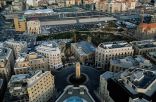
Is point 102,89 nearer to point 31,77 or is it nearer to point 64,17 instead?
point 31,77

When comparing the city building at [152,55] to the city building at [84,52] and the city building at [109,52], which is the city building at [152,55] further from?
the city building at [84,52]

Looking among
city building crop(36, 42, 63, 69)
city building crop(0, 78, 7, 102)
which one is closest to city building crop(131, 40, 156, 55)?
city building crop(36, 42, 63, 69)

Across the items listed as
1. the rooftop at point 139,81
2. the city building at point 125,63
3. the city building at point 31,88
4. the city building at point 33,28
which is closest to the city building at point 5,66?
the city building at point 31,88

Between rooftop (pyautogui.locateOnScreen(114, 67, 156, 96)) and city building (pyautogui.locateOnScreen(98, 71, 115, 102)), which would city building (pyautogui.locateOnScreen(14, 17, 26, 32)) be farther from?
rooftop (pyautogui.locateOnScreen(114, 67, 156, 96))

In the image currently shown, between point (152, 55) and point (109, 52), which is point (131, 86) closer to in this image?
point (109, 52)

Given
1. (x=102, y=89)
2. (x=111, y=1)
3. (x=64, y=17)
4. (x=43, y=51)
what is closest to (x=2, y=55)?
(x=43, y=51)

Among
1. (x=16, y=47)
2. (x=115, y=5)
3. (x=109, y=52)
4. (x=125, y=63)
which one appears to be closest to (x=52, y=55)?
(x=16, y=47)
